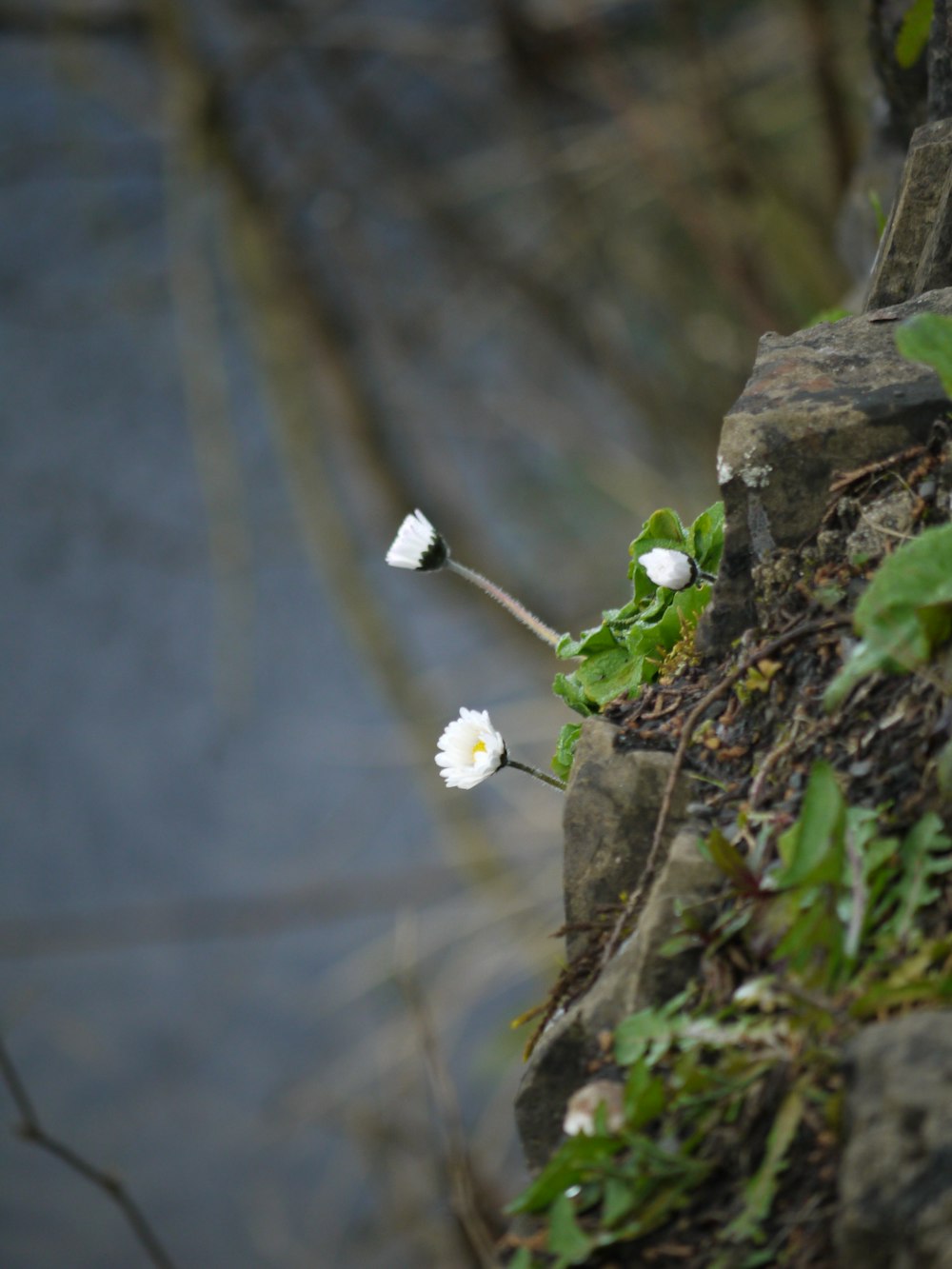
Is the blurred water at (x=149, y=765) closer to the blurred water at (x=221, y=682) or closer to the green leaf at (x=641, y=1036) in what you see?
the blurred water at (x=221, y=682)

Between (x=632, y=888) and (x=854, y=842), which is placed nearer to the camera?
(x=854, y=842)

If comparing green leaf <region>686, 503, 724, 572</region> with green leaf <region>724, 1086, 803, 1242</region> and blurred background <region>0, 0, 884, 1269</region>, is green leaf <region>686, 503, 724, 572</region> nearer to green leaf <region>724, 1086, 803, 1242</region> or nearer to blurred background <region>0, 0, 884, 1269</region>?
green leaf <region>724, 1086, 803, 1242</region>

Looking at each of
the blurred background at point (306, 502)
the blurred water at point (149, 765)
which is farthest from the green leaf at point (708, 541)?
the blurred water at point (149, 765)

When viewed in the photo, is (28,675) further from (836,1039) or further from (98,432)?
(836,1039)

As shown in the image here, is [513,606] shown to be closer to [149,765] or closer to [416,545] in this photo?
[416,545]

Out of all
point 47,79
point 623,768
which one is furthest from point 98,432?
point 623,768

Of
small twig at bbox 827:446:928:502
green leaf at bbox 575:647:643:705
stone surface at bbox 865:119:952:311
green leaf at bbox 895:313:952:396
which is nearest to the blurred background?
stone surface at bbox 865:119:952:311
